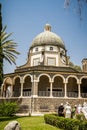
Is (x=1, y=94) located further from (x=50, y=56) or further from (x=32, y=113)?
(x=50, y=56)

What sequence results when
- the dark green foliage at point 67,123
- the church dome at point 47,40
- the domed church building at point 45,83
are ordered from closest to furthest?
the dark green foliage at point 67,123 → the domed church building at point 45,83 → the church dome at point 47,40

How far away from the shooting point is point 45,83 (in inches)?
1437

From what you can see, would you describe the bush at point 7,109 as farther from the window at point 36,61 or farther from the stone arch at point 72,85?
the window at point 36,61

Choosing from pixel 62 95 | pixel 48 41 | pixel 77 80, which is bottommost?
pixel 62 95

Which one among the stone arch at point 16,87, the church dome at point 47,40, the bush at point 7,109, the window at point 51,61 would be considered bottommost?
the bush at point 7,109

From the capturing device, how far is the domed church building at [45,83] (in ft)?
108

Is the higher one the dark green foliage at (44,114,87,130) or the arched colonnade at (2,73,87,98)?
the arched colonnade at (2,73,87,98)

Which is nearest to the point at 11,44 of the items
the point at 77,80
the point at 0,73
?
the point at 0,73

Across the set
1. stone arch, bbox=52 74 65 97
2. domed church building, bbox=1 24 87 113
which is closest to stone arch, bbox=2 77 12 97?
domed church building, bbox=1 24 87 113

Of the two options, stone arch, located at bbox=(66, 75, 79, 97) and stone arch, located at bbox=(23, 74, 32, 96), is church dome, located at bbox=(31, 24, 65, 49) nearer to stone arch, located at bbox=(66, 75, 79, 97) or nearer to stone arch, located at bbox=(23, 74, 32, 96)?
stone arch, located at bbox=(66, 75, 79, 97)

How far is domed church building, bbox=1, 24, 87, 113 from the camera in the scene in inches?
1293

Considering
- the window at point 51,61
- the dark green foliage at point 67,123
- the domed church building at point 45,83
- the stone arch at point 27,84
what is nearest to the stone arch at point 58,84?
the domed church building at point 45,83

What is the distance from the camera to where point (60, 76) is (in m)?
34.6

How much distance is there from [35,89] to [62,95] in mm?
4498
